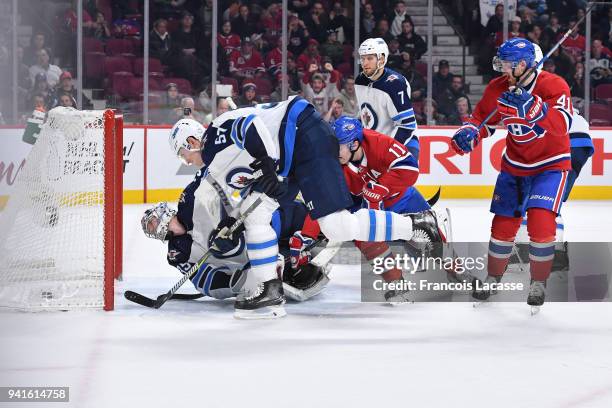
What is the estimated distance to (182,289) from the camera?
5023mm

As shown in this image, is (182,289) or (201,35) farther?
(201,35)

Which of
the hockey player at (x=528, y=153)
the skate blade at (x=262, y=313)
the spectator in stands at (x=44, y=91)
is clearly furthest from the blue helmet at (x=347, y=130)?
the spectator in stands at (x=44, y=91)

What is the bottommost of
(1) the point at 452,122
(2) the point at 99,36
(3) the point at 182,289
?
(3) the point at 182,289

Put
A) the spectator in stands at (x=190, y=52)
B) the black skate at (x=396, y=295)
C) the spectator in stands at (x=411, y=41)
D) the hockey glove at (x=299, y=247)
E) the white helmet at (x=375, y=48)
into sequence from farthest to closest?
the spectator in stands at (x=411, y=41), the spectator in stands at (x=190, y=52), the white helmet at (x=375, y=48), the hockey glove at (x=299, y=247), the black skate at (x=396, y=295)

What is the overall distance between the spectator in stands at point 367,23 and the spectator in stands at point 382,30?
0.04 m

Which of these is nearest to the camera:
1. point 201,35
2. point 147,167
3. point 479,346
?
point 479,346

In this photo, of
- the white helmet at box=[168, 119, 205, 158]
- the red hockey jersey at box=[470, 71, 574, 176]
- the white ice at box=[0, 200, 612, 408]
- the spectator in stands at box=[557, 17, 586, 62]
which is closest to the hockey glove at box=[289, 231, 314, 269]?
the white ice at box=[0, 200, 612, 408]

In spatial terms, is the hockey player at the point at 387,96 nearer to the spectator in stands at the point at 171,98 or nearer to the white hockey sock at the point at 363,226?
the white hockey sock at the point at 363,226

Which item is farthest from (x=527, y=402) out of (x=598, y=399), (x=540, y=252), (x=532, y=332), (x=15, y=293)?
(x=15, y=293)

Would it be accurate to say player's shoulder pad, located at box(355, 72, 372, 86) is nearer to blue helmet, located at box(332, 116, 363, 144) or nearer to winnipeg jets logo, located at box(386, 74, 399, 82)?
winnipeg jets logo, located at box(386, 74, 399, 82)

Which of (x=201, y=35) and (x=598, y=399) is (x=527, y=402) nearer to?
(x=598, y=399)

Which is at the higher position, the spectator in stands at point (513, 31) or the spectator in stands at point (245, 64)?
the spectator in stands at point (513, 31)

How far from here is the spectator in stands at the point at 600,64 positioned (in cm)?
1011

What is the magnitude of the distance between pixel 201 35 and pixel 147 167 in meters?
1.37
